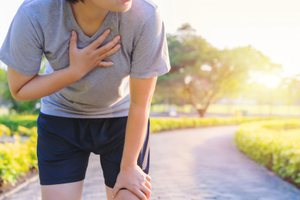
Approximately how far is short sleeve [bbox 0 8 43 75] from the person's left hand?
496 mm

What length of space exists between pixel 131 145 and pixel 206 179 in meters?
5.48

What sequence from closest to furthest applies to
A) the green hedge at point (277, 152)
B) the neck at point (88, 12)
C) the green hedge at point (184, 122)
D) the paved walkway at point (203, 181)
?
the neck at point (88, 12) → the paved walkway at point (203, 181) → the green hedge at point (277, 152) → the green hedge at point (184, 122)

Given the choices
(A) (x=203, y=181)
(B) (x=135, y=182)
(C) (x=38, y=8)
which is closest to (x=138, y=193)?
(B) (x=135, y=182)

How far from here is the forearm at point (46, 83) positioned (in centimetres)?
183

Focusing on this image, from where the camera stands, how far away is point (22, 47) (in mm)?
1807

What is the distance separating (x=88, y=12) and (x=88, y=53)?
14 centimetres

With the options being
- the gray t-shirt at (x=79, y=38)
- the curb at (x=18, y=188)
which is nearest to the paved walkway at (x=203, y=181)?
the curb at (x=18, y=188)

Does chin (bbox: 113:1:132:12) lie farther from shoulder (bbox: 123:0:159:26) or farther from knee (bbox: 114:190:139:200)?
knee (bbox: 114:190:139:200)

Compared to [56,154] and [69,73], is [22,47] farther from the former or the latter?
[56,154]

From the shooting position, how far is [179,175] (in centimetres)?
754

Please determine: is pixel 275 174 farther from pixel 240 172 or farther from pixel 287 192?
pixel 287 192

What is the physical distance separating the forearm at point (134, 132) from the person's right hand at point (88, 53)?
0.71 ft

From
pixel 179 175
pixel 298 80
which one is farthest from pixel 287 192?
pixel 298 80

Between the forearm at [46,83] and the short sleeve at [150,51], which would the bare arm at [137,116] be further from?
the forearm at [46,83]
